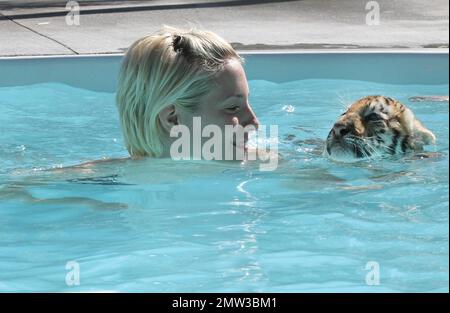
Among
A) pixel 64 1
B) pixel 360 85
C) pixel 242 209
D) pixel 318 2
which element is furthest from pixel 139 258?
pixel 64 1

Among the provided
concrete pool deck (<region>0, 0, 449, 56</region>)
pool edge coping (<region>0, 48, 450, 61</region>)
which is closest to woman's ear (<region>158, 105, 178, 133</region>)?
pool edge coping (<region>0, 48, 450, 61</region>)

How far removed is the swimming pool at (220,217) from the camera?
2875 millimetres

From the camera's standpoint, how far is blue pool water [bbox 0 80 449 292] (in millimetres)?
2865

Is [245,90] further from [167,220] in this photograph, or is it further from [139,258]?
[139,258]

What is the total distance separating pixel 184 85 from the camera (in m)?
3.76

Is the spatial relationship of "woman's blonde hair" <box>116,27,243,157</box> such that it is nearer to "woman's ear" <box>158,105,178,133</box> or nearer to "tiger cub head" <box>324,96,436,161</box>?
"woman's ear" <box>158,105,178,133</box>

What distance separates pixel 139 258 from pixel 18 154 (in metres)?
1.98

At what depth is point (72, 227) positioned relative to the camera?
3451 mm

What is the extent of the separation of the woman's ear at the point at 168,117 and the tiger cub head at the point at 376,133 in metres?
0.62

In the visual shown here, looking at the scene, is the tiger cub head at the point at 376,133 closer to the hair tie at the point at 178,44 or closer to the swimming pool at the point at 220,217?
the swimming pool at the point at 220,217

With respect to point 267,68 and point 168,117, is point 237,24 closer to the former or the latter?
point 267,68
